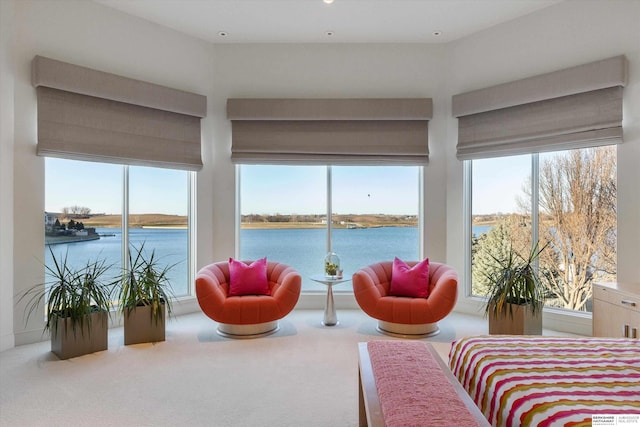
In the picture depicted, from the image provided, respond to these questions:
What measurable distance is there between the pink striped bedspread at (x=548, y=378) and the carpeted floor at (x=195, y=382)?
3.05ft

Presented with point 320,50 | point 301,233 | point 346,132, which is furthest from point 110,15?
point 301,233

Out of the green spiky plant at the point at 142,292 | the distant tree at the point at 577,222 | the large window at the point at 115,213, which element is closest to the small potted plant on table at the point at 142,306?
the green spiky plant at the point at 142,292

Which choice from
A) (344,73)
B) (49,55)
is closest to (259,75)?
(344,73)

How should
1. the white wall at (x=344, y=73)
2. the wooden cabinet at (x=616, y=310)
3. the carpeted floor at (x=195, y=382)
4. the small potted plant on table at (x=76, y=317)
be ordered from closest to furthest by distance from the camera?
the carpeted floor at (x=195, y=382)
the wooden cabinet at (x=616, y=310)
the small potted plant on table at (x=76, y=317)
the white wall at (x=344, y=73)

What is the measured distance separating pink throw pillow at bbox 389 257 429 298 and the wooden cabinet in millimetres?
1522

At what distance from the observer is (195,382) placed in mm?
2945

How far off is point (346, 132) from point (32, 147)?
3451mm

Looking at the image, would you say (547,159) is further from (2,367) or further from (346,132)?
(2,367)

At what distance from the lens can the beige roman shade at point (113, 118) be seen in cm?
390

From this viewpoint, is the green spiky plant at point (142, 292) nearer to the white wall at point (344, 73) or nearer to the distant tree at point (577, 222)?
the white wall at point (344, 73)

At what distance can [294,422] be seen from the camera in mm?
2385

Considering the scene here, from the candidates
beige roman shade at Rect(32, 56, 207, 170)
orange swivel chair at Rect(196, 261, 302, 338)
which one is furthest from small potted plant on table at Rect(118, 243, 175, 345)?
beige roman shade at Rect(32, 56, 207, 170)

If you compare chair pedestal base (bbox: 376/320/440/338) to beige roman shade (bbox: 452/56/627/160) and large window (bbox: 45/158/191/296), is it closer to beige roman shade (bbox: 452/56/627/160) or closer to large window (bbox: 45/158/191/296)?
beige roman shade (bbox: 452/56/627/160)

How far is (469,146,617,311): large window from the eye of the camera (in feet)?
13.3
